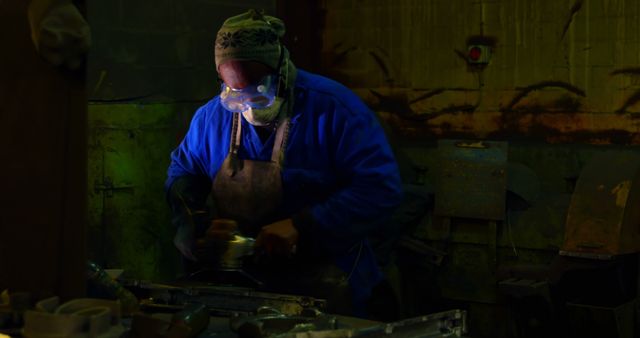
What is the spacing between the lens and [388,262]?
573 centimetres

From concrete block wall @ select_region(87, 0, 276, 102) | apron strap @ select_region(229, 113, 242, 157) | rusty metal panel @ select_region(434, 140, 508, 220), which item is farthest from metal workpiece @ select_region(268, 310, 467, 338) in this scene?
concrete block wall @ select_region(87, 0, 276, 102)

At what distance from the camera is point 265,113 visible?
4.07m

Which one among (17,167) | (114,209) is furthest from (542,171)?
(17,167)

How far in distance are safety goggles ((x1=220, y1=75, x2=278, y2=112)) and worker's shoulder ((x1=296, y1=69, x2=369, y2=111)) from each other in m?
0.17

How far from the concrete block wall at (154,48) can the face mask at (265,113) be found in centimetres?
175

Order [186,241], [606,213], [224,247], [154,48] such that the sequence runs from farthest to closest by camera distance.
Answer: [154,48], [606,213], [186,241], [224,247]

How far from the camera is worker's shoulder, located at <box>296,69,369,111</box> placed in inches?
161

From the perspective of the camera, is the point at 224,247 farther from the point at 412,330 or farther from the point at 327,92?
the point at 412,330

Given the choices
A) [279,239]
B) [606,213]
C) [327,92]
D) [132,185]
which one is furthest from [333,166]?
[132,185]

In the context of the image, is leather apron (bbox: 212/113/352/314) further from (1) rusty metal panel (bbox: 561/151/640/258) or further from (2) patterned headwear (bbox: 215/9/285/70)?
(1) rusty metal panel (bbox: 561/151/640/258)

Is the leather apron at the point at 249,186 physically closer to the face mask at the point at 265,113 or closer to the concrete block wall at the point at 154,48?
the face mask at the point at 265,113

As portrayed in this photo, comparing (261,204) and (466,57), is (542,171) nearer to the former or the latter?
(466,57)

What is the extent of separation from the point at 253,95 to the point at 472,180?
2349mm

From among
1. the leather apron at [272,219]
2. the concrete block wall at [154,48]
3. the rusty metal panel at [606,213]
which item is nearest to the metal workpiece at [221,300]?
the leather apron at [272,219]
